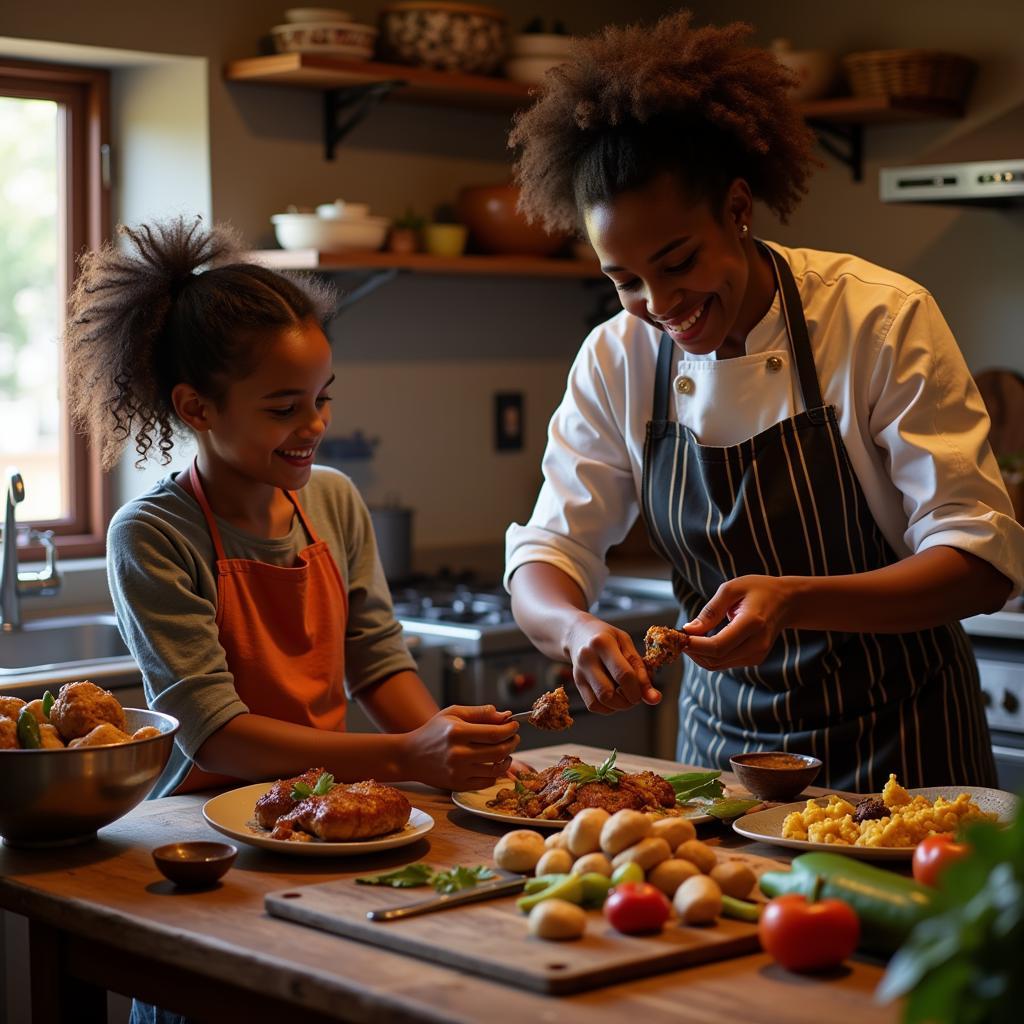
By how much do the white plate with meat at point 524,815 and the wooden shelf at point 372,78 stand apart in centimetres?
186

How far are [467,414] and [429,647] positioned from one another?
3.61 feet

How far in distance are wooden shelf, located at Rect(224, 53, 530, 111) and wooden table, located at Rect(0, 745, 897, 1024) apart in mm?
2051

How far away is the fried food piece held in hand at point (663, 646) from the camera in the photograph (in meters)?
1.81

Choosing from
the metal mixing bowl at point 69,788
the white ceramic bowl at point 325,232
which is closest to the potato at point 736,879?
the metal mixing bowl at point 69,788

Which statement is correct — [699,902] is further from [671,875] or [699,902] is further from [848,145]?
[848,145]

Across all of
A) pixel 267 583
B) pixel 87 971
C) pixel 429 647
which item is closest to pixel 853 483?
pixel 267 583

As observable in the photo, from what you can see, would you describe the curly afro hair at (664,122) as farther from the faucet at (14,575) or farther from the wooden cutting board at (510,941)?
the faucet at (14,575)

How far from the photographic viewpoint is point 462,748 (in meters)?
1.80

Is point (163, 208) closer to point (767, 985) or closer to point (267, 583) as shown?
point (267, 583)

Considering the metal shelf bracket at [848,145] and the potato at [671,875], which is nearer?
the potato at [671,875]

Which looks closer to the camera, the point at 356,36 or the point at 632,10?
the point at 356,36

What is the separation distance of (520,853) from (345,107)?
2636 millimetres

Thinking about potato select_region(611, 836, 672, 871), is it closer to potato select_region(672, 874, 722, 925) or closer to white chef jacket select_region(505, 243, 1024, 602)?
potato select_region(672, 874, 722, 925)

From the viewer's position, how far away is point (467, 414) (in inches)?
166
